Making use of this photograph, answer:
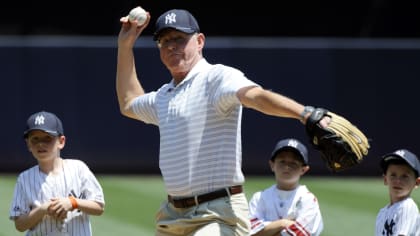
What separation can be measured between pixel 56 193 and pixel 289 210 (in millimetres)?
1645

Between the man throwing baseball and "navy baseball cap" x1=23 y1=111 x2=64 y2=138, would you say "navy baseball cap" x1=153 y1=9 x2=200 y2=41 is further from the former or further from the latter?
"navy baseball cap" x1=23 y1=111 x2=64 y2=138

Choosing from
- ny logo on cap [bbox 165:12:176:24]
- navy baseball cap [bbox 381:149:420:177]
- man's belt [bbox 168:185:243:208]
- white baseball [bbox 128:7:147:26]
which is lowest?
man's belt [bbox 168:185:243:208]

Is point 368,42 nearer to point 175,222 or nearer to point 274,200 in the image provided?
point 274,200

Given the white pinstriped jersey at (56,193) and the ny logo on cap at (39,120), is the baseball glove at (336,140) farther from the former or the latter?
the ny logo on cap at (39,120)

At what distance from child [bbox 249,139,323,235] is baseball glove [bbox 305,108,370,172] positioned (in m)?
2.23

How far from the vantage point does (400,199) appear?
6711mm

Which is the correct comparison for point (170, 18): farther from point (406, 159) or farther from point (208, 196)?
point (406, 159)

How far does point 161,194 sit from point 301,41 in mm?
3777

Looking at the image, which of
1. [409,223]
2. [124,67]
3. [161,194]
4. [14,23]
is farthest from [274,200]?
[14,23]

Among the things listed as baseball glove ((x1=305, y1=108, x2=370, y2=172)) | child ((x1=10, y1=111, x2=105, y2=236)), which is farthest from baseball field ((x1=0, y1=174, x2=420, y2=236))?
baseball glove ((x1=305, y1=108, x2=370, y2=172))

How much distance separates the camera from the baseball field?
994 cm

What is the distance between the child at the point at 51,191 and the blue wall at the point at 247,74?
24.1ft

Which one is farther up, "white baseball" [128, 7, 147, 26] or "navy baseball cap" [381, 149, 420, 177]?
"white baseball" [128, 7, 147, 26]

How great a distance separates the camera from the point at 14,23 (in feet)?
54.7
